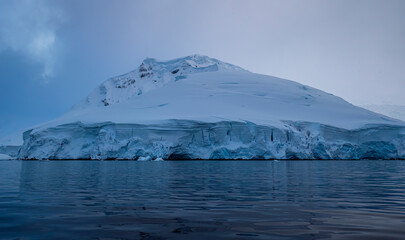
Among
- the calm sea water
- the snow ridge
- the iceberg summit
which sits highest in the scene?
the snow ridge

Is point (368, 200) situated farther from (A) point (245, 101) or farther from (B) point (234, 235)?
(A) point (245, 101)

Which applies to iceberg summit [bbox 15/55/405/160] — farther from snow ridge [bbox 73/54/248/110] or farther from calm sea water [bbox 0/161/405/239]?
snow ridge [bbox 73/54/248/110]

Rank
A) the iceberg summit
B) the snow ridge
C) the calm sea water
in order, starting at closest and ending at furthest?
the calm sea water, the iceberg summit, the snow ridge

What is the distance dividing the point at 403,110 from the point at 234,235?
356ft

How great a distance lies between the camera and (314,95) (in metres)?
60.6

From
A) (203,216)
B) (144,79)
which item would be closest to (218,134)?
(203,216)

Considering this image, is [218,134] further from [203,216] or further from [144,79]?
[144,79]

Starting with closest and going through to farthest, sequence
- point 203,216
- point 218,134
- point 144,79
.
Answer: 1. point 203,216
2. point 218,134
3. point 144,79

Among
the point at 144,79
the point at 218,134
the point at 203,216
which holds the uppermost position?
the point at 144,79

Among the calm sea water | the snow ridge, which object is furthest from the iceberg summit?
the snow ridge

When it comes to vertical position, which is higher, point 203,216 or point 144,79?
point 144,79

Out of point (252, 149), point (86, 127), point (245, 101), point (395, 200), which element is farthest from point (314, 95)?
point (395, 200)

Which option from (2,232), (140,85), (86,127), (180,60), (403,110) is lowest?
(2,232)

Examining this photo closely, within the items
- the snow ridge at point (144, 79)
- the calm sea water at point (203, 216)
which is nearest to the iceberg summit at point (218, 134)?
the calm sea water at point (203, 216)
